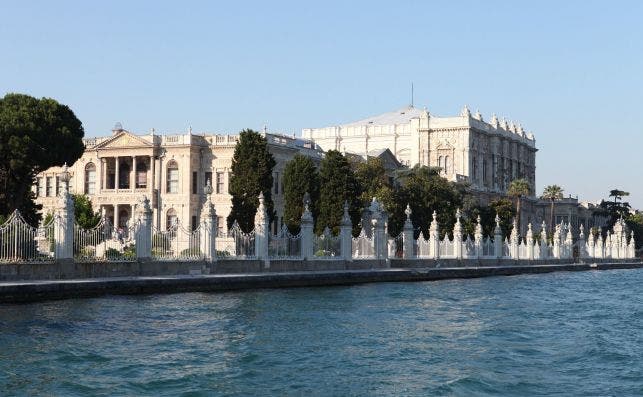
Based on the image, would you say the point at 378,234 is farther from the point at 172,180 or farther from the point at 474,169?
the point at 474,169

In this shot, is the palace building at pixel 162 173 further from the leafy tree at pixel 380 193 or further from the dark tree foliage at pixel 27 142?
the dark tree foliage at pixel 27 142

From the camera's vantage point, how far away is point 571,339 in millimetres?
24828

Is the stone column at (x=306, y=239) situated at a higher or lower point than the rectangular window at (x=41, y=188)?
lower

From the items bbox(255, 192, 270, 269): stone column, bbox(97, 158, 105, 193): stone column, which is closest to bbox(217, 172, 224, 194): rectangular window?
bbox(97, 158, 105, 193): stone column

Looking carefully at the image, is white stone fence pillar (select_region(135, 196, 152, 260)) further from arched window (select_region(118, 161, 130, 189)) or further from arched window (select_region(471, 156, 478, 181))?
arched window (select_region(471, 156, 478, 181))

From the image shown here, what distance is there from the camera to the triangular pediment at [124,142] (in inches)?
2936

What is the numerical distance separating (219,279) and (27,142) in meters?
12.7

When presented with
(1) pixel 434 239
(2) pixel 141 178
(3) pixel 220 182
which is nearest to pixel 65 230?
(1) pixel 434 239

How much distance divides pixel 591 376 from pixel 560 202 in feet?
400

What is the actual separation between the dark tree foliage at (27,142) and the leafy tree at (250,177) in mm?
10826

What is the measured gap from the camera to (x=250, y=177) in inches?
2141

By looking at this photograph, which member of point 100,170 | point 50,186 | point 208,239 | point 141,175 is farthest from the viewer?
point 50,186

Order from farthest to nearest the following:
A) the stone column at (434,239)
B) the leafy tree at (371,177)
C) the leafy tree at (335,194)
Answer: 1. the leafy tree at (371,177)
2. the leafy tree at (335,194)
3. the stone column at (434,239)

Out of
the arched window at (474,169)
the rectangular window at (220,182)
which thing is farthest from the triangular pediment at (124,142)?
the arched window at (474,169)
